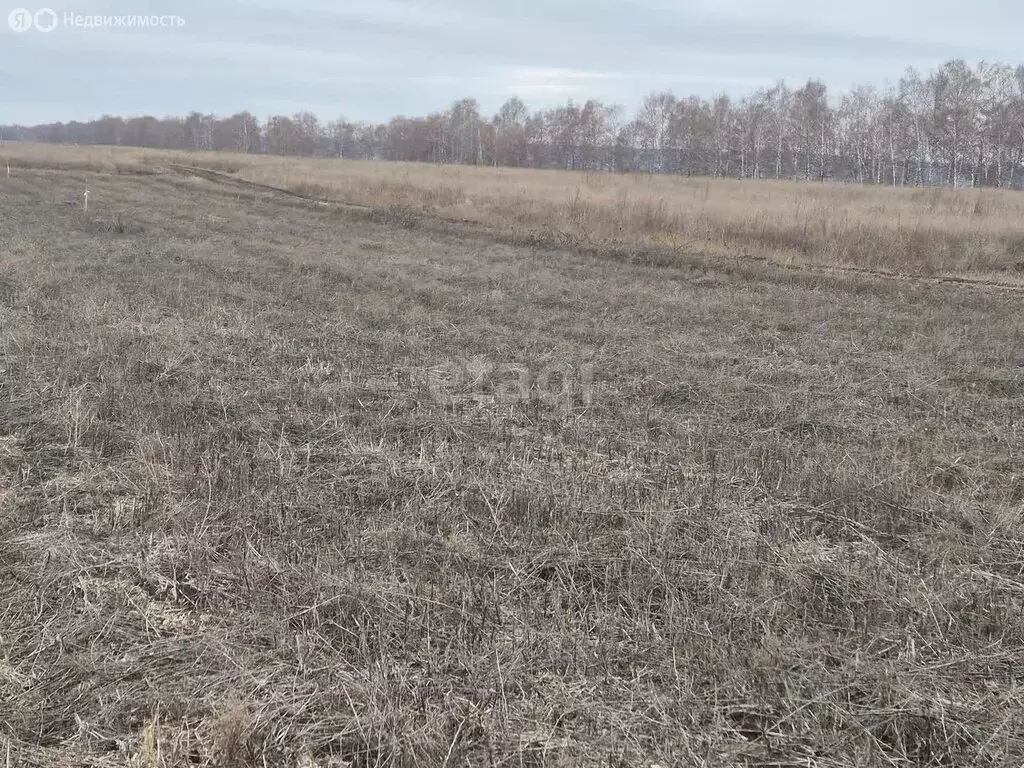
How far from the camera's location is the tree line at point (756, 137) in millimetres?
45562

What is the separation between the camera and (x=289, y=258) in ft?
37.2

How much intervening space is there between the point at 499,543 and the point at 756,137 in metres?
59.2

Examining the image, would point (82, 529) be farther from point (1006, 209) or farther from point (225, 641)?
point (1006, 209)

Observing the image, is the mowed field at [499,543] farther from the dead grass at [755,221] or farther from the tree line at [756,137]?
the tree line at [756,137]

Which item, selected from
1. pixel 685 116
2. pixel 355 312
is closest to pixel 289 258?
pixel 355 312

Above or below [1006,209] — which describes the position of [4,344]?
below

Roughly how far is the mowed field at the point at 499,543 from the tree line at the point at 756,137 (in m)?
46.9

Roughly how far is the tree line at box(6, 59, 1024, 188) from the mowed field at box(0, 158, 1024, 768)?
4690cm

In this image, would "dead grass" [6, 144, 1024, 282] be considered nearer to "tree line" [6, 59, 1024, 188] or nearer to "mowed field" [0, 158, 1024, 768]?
"mowed field" [0, 158, 1024, 768]

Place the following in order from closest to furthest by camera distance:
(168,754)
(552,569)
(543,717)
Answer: (168,754) → (543,717) → (552,569)

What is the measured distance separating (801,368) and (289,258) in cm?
806

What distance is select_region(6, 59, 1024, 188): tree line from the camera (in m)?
45.6

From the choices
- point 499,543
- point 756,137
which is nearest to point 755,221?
point 499,543

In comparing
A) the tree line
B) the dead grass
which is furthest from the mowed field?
the tree line
